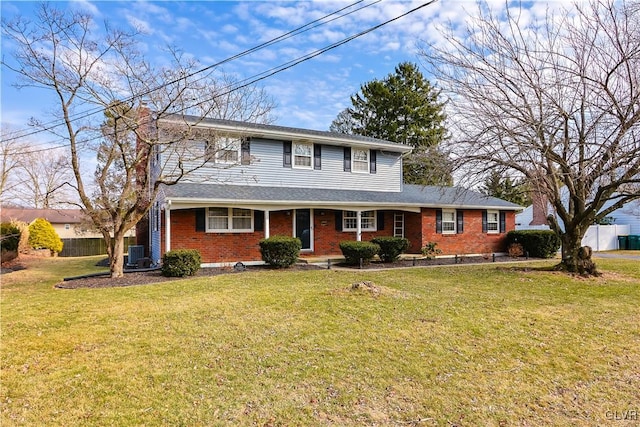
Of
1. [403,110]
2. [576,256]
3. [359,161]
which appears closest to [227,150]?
[359,161]

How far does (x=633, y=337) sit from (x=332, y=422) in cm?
553

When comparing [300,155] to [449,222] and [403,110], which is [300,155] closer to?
[449,222]

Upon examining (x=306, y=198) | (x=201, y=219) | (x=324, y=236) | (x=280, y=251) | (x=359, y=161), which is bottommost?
(x=280, y=251)

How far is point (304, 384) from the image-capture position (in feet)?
14.1

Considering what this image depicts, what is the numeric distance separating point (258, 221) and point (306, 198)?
2144 mm

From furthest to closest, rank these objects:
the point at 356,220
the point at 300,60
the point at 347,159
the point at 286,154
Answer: the point at 347,159 → the point at 356,220 → the point at 286,154 → the point at 300,60

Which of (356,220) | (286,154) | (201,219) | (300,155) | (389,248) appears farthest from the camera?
(356,220)

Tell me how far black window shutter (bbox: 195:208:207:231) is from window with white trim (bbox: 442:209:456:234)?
36.6 ft

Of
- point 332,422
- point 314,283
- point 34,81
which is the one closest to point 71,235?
point 34,81

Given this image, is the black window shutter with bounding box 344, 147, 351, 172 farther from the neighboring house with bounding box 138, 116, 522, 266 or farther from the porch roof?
the porch roof

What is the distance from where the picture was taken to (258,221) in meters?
15.2

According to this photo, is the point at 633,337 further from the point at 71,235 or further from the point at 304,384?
the point at 71,235

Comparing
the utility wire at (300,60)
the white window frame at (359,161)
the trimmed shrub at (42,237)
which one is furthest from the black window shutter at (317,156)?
the trimmed shrub at (42,237)

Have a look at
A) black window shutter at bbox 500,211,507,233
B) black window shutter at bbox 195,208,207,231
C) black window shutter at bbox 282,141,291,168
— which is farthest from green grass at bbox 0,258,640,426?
black window shutter at bbox 500,211,507,233
